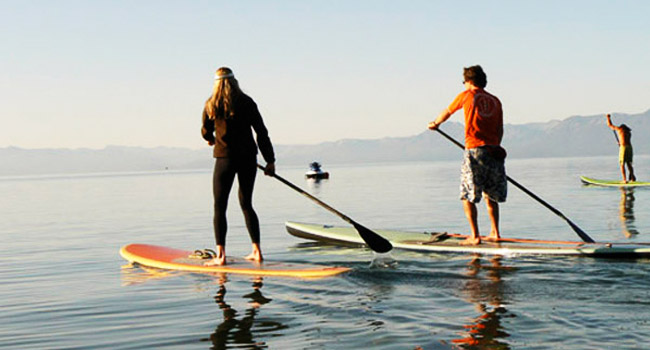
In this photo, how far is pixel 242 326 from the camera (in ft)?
17.1

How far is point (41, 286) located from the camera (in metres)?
8.12

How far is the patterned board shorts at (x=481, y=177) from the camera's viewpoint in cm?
857

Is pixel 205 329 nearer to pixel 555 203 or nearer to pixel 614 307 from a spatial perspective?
pixel 614 307

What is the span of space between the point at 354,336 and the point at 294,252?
5.78 m

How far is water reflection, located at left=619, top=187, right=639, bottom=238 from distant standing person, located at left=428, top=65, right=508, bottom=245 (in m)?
3.96

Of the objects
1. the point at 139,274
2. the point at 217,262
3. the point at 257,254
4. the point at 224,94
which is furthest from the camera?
the point at 139,274

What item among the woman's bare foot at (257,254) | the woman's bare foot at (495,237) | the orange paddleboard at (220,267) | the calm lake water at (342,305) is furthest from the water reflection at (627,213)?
the woman's bare foot at (257,254)

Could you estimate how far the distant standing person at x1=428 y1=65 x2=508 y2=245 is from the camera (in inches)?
338

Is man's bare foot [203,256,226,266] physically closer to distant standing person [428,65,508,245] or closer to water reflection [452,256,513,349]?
water reflection [452,256,513,349]

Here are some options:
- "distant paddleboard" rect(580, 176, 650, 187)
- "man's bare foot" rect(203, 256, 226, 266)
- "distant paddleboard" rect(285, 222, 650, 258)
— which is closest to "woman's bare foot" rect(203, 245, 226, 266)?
"man's bare foot" rect(203, 256, 226, 266)

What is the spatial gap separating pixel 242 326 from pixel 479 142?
179 inches

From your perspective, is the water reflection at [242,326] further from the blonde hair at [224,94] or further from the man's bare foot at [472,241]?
the man's bare foot at [472,241]

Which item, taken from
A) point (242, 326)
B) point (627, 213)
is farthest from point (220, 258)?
point (627, 213)

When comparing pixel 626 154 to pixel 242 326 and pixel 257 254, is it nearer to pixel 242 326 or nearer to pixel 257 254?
pixel 257 254
